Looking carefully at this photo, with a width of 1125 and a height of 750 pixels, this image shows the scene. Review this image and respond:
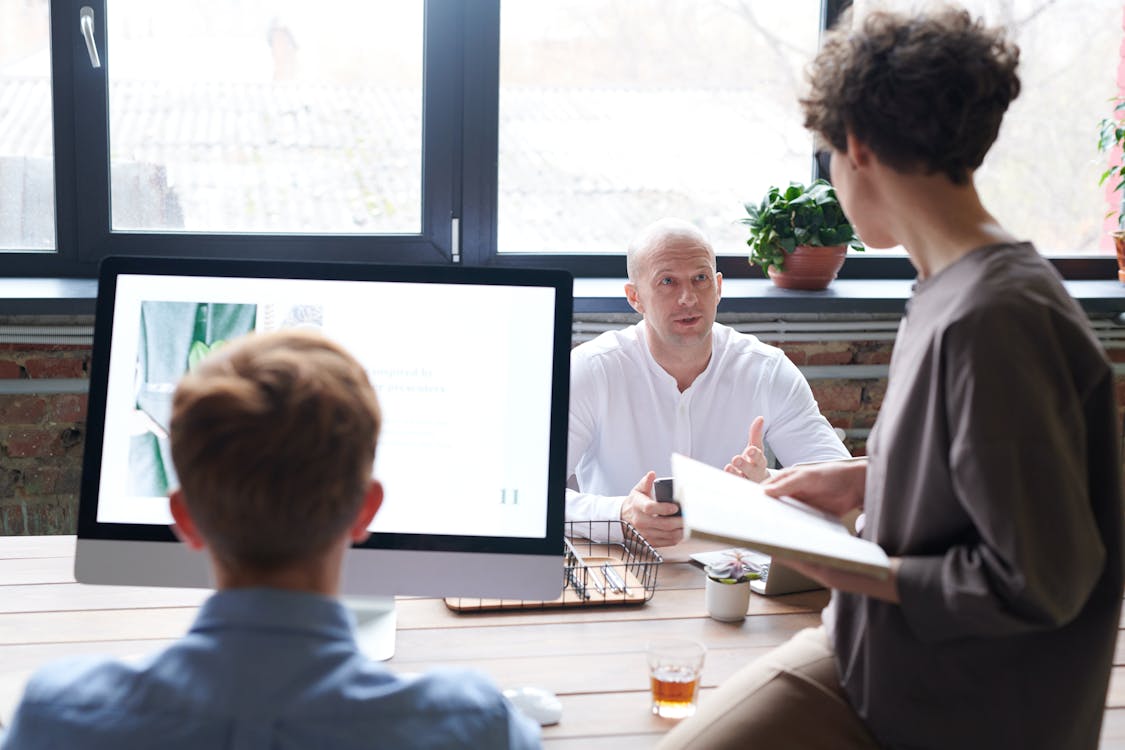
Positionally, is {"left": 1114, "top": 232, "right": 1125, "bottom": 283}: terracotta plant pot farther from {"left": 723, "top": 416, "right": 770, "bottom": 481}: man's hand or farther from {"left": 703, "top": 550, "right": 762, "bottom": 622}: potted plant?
{"left": 703, "top": 550, "right": 762, "bottom": 622}: potted plant

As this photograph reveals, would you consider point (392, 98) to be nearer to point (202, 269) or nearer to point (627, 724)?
point (202, 269)

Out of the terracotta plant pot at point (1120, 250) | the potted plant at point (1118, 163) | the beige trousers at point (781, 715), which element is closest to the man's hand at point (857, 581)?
the beige trousers at point (781, 715)

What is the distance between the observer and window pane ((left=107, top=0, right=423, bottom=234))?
3090 mm

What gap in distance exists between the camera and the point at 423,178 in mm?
3238

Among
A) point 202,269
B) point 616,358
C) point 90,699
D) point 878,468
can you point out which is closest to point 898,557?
point 878,468

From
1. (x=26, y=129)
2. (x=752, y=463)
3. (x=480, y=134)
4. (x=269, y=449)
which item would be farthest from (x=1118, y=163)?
(x=269, y=449)

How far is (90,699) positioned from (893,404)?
80cm

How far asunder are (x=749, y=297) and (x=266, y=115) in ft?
4.55

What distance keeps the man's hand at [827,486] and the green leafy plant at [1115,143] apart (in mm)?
2370

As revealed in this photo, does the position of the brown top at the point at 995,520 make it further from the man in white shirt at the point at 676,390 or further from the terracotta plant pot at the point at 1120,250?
the terracotta plant pot at the point at 1120,250

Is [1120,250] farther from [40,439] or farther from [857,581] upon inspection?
[40,439]

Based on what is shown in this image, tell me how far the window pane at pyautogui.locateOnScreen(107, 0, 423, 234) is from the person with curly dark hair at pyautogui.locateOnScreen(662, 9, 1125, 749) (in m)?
2.08

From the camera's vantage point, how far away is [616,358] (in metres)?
2.71

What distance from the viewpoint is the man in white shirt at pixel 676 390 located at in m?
2.64
